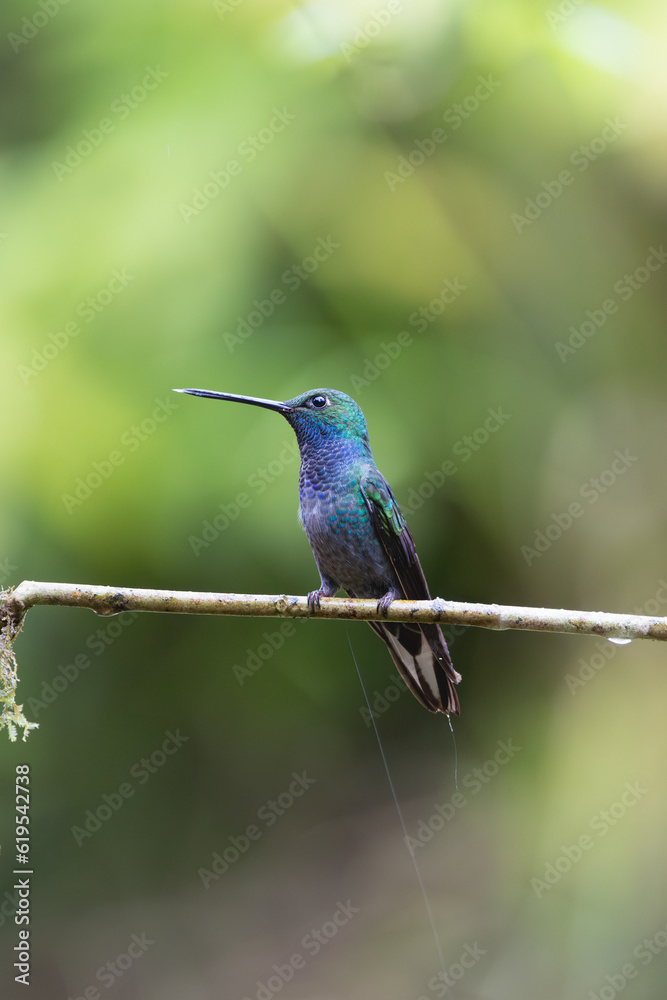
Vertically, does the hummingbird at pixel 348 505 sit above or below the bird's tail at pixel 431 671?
above

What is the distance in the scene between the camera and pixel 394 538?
2752 millimetres

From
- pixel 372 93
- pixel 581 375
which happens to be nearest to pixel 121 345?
pixel 372 93

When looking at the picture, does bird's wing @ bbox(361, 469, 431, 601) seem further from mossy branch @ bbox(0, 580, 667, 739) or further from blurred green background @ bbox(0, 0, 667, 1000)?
blurred green background @ bbox(0, 0, 667, 1000)

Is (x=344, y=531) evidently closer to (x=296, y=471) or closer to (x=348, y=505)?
(x=348, y=505)

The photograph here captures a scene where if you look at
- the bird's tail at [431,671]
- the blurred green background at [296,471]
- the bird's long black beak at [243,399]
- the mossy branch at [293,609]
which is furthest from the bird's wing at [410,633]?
the blurred green background at [296,471]

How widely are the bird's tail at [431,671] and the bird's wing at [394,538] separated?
15 cm

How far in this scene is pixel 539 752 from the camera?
16.9 ft

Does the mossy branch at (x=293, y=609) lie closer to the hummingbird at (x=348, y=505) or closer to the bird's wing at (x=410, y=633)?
the bird's wing at (x=410, y=633)

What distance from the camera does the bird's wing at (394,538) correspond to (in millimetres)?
2740

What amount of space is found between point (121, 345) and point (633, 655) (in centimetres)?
368

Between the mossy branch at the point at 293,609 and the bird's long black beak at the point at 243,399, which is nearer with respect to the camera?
the mossy branch at the point at 293,609

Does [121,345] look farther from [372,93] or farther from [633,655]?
[633,655]

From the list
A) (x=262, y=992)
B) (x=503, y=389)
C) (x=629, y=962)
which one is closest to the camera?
(x=629, y=962)

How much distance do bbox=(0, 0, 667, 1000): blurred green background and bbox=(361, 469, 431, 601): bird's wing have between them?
86.6 inches
